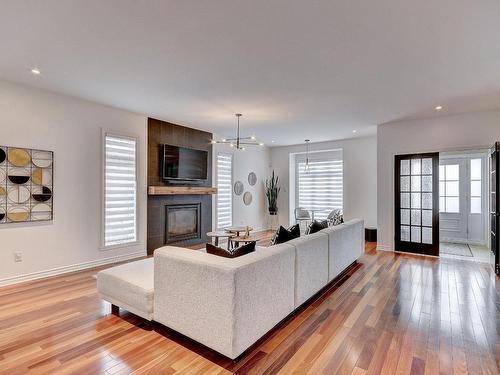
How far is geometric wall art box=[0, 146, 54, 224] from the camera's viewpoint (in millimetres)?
3648

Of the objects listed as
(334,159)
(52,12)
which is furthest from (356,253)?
(52,12)

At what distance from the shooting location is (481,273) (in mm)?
4305

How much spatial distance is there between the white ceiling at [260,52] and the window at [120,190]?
0.73 m

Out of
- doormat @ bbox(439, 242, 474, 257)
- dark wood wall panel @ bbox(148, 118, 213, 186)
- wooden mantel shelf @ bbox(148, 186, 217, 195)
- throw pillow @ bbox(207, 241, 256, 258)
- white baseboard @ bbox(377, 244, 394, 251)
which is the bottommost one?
doormat @ bbox(439, 242, 474, 257)

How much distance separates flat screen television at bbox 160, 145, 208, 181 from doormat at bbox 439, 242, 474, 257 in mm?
5428

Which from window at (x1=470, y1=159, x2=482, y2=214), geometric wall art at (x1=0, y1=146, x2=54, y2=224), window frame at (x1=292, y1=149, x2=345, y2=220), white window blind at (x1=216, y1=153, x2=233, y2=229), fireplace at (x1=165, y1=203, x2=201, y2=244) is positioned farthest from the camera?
window frame at (x1=292, y1=149, x2=345, y2=220)

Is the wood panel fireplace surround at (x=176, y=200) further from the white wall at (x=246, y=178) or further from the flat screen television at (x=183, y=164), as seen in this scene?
the white wall at (x=246, y=178)

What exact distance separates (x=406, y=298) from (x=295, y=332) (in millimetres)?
1634

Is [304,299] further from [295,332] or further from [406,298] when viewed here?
[406,298]

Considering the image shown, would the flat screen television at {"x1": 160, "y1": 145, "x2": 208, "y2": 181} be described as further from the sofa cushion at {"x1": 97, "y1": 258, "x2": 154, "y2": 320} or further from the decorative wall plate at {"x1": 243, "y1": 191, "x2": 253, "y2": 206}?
the sofa cushion at {"x1": 97, "y1": 258, "x2": 154, "y2": 320}

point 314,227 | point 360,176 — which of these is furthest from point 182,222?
point 360,176

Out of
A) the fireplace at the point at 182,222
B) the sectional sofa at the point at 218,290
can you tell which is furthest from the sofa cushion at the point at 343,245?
the fireplace at the point at 182,222

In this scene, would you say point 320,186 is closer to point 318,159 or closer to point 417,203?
point 318,159

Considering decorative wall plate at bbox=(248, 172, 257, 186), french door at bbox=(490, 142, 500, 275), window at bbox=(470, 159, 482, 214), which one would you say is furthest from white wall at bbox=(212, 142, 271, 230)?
french door at bbox=(490, 142, 500, 275)
